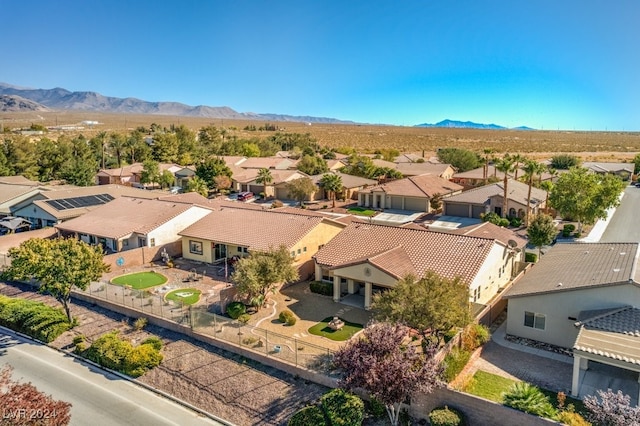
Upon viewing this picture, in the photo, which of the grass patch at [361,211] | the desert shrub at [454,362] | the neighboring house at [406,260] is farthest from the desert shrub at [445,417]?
the grass patch at [361,211]

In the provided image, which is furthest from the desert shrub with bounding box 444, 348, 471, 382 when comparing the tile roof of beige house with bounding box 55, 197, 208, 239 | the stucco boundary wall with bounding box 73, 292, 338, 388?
the tile roof of beige house with bounding box 55, 197, 208, 239

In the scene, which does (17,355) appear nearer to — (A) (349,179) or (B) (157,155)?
(A) (349,179)

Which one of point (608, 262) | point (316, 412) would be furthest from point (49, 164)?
point (608, 262)

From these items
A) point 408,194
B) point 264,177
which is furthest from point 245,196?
point 408,194

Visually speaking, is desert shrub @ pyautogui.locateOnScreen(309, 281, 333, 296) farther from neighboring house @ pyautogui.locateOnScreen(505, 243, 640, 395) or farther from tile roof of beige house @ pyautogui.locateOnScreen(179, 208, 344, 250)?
neighboring house @ pyautogui.locateOnScreen(505, 243, 640, 395)

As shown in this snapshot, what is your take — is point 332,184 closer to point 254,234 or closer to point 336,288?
point 254,234

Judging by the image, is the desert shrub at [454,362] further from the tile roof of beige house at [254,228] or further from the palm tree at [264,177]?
the palm tree at [264,177]
